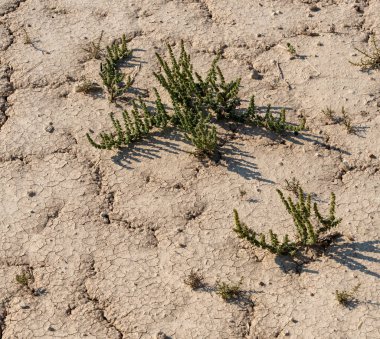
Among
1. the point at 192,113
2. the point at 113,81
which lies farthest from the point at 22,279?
the point at 113,81

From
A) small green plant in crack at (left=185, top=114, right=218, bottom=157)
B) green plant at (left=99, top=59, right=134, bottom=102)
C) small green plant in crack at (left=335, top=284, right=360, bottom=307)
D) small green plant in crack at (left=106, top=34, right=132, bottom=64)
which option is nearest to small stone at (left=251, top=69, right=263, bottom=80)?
small green plant in crack at (left=185, top=114, right=218, bottom=157)

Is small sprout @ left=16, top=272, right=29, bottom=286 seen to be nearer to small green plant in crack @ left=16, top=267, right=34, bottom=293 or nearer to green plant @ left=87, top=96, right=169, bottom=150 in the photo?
small green plant in crack @ left=16, top=267, right=34, bottom=293

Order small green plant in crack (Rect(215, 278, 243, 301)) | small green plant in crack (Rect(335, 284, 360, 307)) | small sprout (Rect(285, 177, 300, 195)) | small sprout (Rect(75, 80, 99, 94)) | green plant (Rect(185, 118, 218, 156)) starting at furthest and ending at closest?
small sprout (Rect(75, 80, 99, 94)), green plant (Rect(185, 118, 218, 156)), small sprout (Rect(285, 177, 300, 195)), small green plant in crack (Rect(215, 278, 243, 301)), small green plant in crack (Rect(335, 284, 360, 307))

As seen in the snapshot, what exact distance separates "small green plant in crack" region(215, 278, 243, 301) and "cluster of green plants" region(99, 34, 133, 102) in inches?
70.3

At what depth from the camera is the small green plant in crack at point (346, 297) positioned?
3666 millimetres

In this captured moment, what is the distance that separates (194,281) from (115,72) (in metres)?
1.89

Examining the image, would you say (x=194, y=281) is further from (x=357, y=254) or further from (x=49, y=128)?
(x=49, y=128)

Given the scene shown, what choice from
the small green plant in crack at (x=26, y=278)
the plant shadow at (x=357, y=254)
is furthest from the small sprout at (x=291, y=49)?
the small green plant in crack at (x=26, y=278)

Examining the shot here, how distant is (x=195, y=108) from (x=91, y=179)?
868 mm

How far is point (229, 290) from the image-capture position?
378 centimetres

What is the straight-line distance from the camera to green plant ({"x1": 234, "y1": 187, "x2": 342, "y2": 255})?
12.6 ft

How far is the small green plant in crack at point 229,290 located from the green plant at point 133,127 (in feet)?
4.16

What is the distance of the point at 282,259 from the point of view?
155 inches

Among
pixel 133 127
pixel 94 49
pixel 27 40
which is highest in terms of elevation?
pixel 27 40
